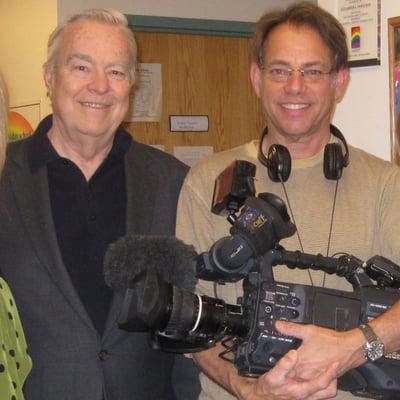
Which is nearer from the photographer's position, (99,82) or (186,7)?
(99,82)

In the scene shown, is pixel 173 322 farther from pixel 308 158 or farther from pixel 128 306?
pixel 308 158

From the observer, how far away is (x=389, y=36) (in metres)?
2.03

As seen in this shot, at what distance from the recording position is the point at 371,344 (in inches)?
53.9

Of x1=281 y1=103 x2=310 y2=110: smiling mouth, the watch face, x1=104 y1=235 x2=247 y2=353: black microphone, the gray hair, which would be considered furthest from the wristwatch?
the gray hair

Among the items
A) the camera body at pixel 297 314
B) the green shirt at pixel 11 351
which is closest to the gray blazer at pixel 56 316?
the green shirt at pixel 11 351

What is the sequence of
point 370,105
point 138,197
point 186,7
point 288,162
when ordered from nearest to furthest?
point 288,162 → point 138,197 → point 370,105 → point 186,7

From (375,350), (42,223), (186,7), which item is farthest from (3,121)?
(186,7)

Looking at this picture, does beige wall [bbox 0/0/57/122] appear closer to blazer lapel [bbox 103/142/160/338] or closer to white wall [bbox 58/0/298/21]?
white wall [bbox 58/0/298/21]

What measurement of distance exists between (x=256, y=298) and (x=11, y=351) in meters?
0.53

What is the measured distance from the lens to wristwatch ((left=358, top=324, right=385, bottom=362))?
1.37 m

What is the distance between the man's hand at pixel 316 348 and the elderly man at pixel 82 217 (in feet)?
1.86

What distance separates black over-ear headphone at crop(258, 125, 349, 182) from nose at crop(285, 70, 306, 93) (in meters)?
0.14

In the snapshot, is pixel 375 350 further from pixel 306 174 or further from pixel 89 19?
pixel 89 19

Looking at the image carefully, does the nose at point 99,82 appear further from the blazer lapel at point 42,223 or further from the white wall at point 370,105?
the white wall at point 370,105
